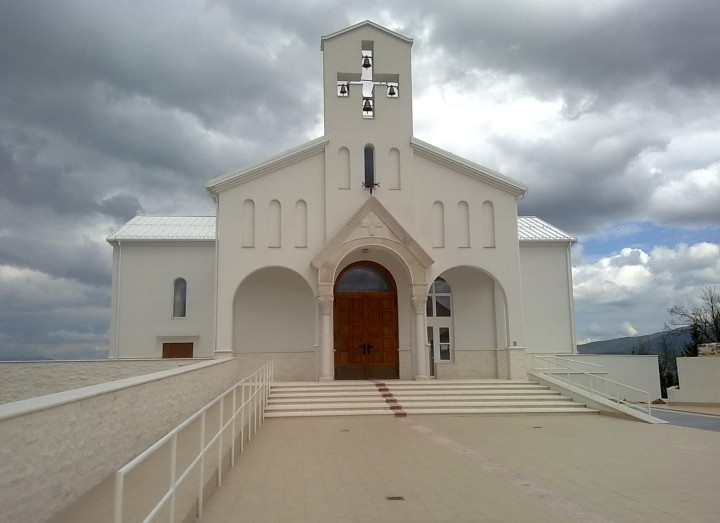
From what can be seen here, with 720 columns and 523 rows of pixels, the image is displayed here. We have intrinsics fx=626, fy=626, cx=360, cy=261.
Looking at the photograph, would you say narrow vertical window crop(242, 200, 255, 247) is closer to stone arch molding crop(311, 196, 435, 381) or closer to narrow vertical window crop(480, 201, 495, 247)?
stone arch molding crop(311, 196, 435, 381)

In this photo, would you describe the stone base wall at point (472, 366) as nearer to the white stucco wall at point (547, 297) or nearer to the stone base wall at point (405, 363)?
the stone base wall at point (405, 363)

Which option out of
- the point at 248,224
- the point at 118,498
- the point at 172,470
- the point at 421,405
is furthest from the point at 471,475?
the point at 248,224

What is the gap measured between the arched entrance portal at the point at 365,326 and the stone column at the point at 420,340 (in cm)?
165

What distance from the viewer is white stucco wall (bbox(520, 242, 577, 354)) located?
958 inches

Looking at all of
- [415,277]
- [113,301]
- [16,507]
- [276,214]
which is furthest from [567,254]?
[16,507]

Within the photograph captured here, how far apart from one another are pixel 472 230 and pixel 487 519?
608 inches

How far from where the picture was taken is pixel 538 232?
25.9 metres

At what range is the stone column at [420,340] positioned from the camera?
20.1m

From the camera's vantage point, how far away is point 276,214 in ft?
68.4

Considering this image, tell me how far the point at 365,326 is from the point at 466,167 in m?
6.50

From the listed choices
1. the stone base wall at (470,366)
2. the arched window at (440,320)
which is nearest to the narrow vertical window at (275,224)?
the arched window at (440,320)

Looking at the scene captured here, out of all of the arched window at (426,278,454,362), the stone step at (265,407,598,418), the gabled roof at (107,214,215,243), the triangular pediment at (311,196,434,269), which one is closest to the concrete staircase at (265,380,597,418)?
the stone step at (265,407,598,418)

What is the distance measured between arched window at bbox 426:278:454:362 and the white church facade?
0.05 meters

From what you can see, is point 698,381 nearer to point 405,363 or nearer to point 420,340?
point 420,340
